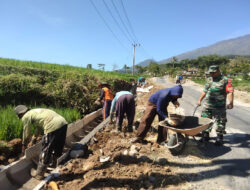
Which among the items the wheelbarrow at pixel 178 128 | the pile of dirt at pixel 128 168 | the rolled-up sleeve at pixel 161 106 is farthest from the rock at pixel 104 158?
the rolled-up sleeve at pixel 161 106

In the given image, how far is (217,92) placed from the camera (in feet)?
12.6

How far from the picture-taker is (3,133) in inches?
136

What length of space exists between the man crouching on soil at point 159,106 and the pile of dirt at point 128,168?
301mm

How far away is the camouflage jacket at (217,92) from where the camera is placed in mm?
3786

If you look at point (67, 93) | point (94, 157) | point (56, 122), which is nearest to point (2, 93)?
point (67, 93)

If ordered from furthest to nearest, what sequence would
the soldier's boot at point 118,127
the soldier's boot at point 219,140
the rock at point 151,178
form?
1. the soldier's boot at point 118,127
2. the soldier's boot at point 219,140
3. the rock at point 151,178

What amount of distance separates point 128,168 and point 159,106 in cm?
136

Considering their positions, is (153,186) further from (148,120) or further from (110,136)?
(110,136)

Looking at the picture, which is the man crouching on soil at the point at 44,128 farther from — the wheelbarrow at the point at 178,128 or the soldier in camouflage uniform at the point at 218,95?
the soldier in camouflage uniform at the point at 218,95

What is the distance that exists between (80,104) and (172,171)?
4.72m

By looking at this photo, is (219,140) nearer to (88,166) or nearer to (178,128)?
(178,128)

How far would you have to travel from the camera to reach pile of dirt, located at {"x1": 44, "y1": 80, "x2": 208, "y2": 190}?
275 cm

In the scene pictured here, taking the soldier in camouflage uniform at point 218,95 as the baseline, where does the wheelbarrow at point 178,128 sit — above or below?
below

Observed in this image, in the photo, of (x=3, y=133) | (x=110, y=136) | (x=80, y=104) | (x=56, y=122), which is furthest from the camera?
(x=80, y=104)
